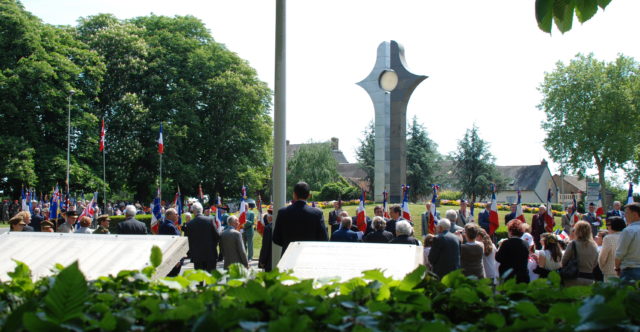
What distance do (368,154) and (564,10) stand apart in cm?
5812

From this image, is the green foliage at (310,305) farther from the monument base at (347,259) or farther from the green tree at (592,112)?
the green tree at (592,112)

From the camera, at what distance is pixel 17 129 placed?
111 feet

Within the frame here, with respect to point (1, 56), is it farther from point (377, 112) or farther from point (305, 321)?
point (305, 321)

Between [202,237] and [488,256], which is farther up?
[202,237]

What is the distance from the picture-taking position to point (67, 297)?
1.95 meters

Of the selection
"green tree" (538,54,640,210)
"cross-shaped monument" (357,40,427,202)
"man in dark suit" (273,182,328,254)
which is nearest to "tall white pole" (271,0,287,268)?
"man in dark suit" (273,182,328,254)

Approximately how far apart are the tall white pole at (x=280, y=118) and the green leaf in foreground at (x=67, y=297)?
5.88 metres

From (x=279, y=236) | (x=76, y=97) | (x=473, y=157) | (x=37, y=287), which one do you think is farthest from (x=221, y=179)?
(x=37, y=287)

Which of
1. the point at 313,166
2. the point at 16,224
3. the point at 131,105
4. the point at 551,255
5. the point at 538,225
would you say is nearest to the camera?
the point at 551,255

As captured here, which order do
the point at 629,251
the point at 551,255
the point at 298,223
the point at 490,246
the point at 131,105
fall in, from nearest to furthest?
the point at 298,223 → the point at 629,251 → the point at 551,255 → the point at 490,246 → the point at 131,105

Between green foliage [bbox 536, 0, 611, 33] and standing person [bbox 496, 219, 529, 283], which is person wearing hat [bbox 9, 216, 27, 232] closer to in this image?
standing person [bbox 496, 219, 529, 283]

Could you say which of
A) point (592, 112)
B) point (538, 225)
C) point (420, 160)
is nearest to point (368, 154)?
point (420, 160)

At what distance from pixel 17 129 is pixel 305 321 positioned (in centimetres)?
3640

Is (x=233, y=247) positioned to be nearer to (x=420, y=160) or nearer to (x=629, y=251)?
(x=629, y=251)
